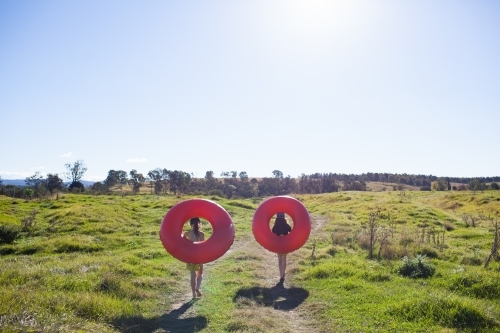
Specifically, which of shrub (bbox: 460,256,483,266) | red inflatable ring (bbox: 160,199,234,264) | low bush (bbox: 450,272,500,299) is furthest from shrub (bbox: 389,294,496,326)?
shrub (bbox: 460,256,483,266)

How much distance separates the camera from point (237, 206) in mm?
32750

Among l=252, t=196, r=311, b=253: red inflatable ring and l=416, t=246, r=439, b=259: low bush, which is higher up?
l=252, t=196, r=311, b=253: red inflatable ring

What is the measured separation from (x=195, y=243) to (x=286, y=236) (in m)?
2.80

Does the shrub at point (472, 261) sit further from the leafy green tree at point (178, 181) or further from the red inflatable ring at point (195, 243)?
the leafy green tree at point (178, 181)

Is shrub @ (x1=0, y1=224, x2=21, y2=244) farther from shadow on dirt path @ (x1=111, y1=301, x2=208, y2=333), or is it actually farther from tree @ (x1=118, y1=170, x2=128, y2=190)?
tree @ (x1=118, y1=170, x2=128, y2=190)

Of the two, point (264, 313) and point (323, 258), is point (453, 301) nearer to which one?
point (264, 313)

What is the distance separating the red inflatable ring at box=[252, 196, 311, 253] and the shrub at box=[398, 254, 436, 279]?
2634mm

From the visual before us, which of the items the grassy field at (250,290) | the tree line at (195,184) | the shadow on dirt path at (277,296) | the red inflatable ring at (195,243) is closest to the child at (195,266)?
the red inflatable ring at (195,243)

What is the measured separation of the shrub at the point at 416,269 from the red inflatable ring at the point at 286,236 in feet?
8.64

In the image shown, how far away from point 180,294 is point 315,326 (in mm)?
3427

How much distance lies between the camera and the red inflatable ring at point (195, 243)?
812cm

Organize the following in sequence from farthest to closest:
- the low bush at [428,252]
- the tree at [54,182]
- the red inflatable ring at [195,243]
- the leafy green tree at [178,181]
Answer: the leafy green tree at [178,181] → the tree at [54,182] → the low bush at [428,252] → the red inflatable ring at [195,243]

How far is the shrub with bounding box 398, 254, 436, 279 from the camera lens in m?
9.36

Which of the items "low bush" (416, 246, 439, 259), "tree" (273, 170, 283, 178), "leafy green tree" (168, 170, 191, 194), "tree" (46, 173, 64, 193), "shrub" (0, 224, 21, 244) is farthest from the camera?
"tree" (273, 170, 283, 178)
